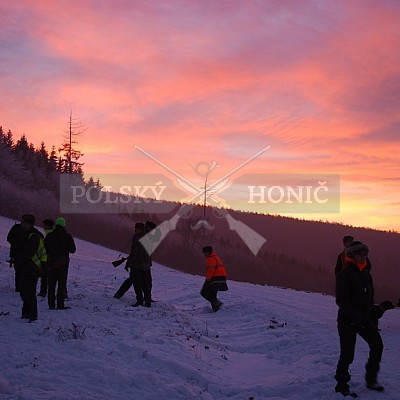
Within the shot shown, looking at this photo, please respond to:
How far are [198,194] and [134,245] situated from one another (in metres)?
46.0

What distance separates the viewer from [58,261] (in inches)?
471

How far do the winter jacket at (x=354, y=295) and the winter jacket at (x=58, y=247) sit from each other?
7.33m

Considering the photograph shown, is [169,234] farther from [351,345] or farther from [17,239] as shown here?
[351,345]

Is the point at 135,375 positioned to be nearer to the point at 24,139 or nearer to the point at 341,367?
the point at 341,367

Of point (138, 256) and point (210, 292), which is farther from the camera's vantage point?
point (210, 292)

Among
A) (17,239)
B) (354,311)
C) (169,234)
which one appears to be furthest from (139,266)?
(169,234)

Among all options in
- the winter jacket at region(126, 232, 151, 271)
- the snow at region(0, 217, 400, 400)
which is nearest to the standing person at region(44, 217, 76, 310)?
the snow at region(0, 217, 400, 400)

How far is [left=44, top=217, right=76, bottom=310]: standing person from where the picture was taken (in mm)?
11898

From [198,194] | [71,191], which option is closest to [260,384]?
[198,194]

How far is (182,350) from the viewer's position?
31.3 feet

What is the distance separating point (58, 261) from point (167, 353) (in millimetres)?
4399

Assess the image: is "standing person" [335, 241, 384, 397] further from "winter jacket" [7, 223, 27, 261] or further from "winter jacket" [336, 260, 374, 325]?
"winter jacket" [7, 223, 27, 261]

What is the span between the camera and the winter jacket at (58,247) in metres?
12.0

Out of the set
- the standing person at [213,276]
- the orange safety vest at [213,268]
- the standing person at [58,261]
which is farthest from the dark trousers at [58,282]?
the orange safety vest at [213,268]
